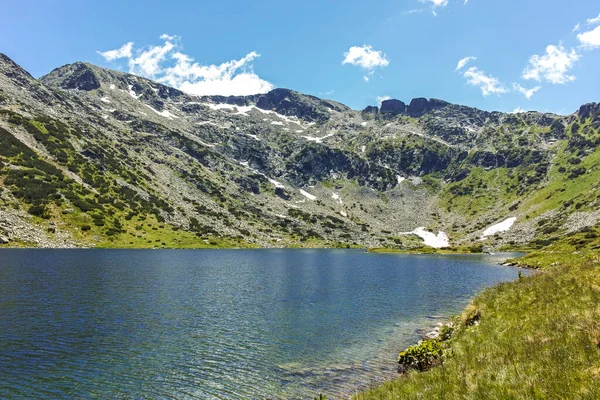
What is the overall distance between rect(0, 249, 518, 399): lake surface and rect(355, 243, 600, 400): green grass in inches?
292

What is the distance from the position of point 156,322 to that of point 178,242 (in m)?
144

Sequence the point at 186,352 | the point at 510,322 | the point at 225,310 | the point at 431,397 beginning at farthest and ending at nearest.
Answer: the point at 225,310 → the point at 186,352 → the point at 510,322 → the point at 431,397

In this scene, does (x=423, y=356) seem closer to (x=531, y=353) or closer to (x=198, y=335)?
(x=531, y=353)

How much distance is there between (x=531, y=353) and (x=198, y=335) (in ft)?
88.9

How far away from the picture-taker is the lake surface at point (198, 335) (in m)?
22.1

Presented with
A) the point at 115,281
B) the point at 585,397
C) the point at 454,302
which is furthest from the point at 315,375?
the point at 115,281

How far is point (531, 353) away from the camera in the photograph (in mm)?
14438

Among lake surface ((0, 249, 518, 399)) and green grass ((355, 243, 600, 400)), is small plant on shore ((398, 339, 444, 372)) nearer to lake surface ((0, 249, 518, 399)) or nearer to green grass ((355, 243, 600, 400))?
green grass ((355, 243, 600, 400))

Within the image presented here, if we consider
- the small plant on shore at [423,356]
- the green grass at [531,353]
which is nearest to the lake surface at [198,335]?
the small plant on shore at [423,356]

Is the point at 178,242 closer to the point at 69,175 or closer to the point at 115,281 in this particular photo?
the point at 69,175

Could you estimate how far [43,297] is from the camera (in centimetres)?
4366

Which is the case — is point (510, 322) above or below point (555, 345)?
below

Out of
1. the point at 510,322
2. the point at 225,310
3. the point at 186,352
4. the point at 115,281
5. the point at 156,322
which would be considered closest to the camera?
the point at 510,322

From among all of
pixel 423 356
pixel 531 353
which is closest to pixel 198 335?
pixel 423 356
